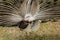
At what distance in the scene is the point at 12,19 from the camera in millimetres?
785

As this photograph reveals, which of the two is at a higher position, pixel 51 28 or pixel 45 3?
→ pixel 45 3

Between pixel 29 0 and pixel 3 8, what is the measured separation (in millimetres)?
99

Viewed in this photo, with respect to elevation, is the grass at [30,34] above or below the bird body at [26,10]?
below

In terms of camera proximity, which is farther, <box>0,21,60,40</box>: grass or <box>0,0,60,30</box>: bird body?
<box>0,21,60,40</box>: grass

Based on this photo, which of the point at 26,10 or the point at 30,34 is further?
the point at 30,34

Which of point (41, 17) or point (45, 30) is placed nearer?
point (41, 17)

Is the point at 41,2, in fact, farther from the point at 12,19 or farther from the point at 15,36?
the point at 15,36

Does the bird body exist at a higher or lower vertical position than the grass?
higher

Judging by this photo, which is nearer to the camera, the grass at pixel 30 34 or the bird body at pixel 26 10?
the bird body at pixel 26 10

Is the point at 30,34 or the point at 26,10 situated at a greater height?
the point at 26,10

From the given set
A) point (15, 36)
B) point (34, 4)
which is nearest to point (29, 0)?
point (34, 4)

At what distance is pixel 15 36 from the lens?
1325mm

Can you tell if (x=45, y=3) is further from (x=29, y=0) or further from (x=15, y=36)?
(x=15, y=36)

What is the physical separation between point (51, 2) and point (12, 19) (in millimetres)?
159
